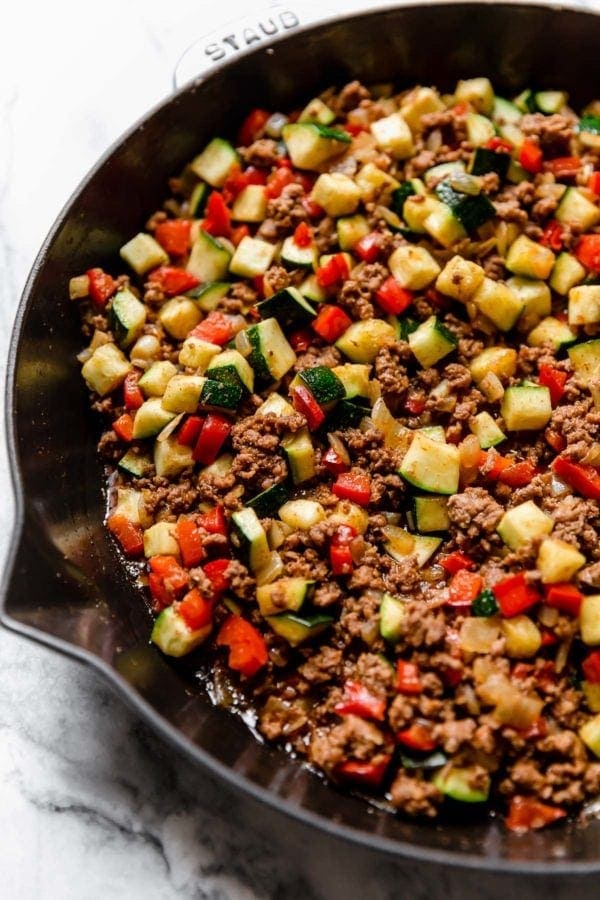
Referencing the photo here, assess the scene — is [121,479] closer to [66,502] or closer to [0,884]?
[66,502]

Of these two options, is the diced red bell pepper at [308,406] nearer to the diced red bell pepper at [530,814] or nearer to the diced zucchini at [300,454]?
the diced zucchini at [300,454]

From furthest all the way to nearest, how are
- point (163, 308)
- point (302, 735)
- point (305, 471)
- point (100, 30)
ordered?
point (100, 30)
point (163, 308)
point (305, 471)
point (302, 735)

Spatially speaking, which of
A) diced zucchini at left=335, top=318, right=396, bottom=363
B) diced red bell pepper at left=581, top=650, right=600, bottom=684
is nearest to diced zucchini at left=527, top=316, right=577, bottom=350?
diced zucchini at left=335, top=318, right=396, bottom=363

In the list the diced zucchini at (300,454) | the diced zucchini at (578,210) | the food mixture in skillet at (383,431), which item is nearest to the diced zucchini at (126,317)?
the food mixture in skillet at (383,431)

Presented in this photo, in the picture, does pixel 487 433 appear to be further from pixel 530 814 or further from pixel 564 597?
pixel 530 814

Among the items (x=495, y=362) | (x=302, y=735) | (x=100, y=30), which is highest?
(x=100, y=30)

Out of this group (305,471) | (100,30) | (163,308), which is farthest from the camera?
(100,30)

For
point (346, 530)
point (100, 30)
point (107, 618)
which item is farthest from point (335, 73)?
point (107, 618)

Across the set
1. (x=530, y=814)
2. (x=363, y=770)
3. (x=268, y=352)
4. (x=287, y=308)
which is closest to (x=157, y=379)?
(x=268, y=352)
